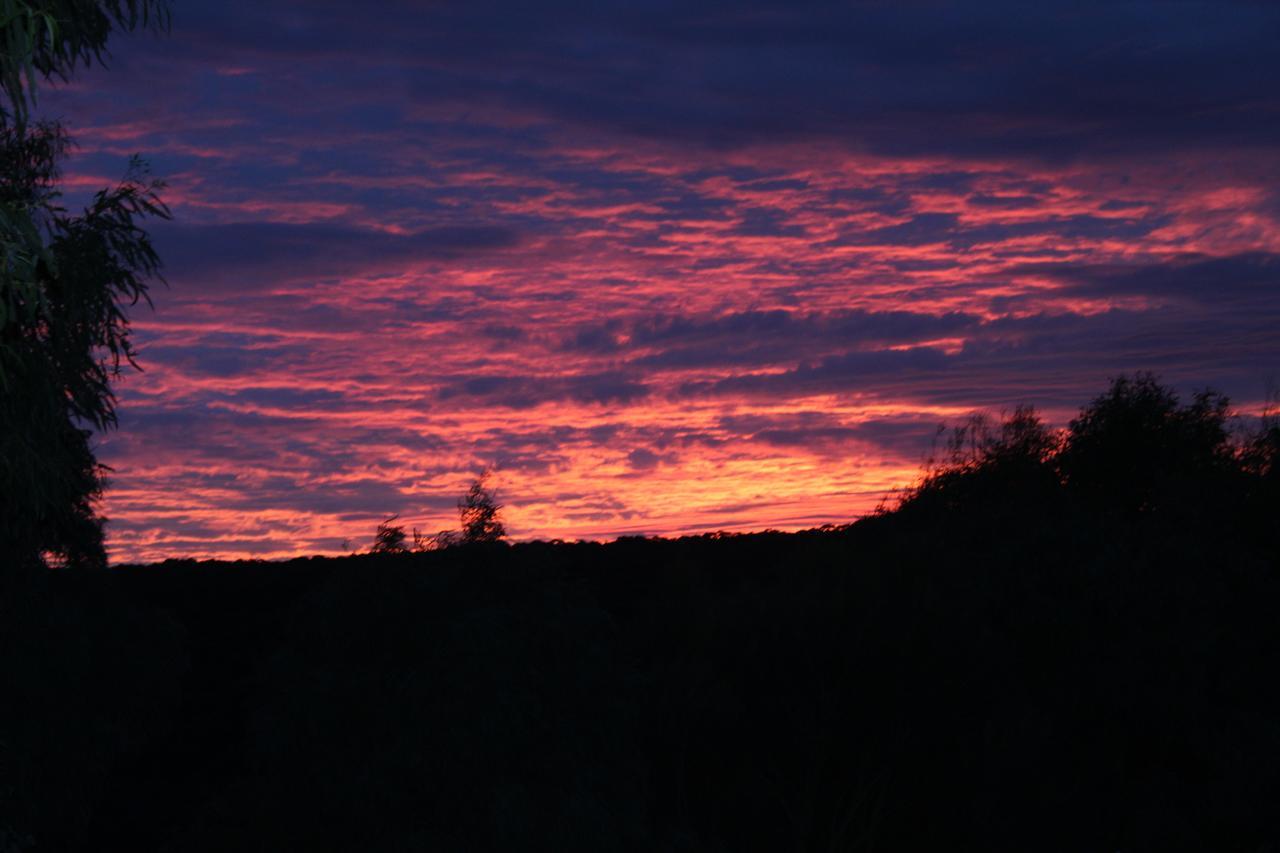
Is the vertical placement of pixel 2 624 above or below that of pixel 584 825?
above

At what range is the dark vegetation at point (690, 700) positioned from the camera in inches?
492

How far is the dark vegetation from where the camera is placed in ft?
41.0

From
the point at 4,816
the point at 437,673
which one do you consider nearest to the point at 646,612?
the point at 437,673

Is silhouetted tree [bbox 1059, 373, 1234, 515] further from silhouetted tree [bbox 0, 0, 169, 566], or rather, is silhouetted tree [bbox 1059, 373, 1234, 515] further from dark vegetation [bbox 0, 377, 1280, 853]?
silhouetted tree [bbox 0, 0, 169, 566]

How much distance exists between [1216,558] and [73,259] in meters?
16.1

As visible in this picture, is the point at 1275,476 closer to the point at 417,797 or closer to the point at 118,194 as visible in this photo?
the point at 417,797

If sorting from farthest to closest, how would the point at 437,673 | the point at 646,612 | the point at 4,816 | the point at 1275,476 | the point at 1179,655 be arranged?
the point at 1275,476 < the point at 646,612 < the point at 1179,655 < the point at 437,673 < the point at 4,816

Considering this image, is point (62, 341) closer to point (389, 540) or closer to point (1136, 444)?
point (389, 540)

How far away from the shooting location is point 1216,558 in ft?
57.6

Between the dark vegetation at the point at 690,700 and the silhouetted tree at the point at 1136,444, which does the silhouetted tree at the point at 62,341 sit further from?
the silhouetted tree at the point at 1136,444

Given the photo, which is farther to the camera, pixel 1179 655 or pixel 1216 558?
pixel 1216 558

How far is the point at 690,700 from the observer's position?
547 inches

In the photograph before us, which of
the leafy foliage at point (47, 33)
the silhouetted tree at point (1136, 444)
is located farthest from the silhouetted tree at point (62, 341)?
the silhouetted tree at point (1136, 444)

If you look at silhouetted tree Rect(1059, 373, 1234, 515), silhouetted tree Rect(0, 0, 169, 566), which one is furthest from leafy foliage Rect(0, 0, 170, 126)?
silhouetted tree Rect(1059, 373, 1234, 515)
